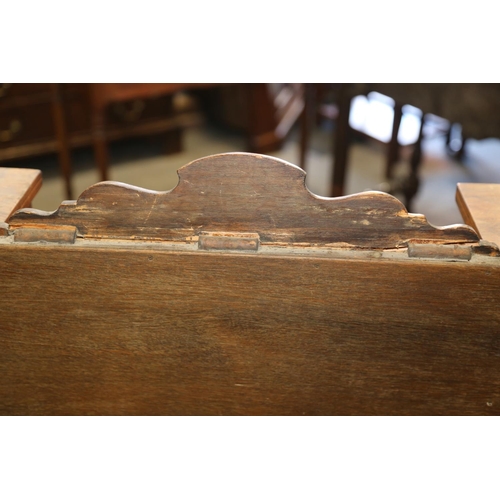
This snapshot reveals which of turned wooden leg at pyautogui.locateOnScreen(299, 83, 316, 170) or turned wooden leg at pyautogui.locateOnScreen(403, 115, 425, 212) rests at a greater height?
turned wooden leg at pyautogui.locateOnScreen(299, 83, 316, 170)

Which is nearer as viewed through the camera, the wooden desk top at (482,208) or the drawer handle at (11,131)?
the wooden desk top at (482,208)

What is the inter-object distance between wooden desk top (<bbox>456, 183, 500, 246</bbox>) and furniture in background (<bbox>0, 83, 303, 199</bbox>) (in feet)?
5.75

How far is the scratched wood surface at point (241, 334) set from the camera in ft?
3.53

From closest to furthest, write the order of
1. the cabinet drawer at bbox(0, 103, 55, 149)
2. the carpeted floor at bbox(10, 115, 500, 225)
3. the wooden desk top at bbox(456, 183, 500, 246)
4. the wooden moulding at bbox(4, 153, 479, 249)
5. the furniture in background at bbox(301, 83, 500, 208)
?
the wooden moulding at bbox(4, 153, 479, 249) < the wooden desk top at bbox(456, 183, 500, 246) < the furniture in background at bbox(301, 83, 500, 208) < the cabinet drawer at bbox(0, 103, 55, 149) < the carpeted floor at bbox(10, 115, 500, 225)

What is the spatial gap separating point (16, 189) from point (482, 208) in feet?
2.73

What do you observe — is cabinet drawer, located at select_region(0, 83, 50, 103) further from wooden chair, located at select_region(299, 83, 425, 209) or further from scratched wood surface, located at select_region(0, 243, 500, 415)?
scratched wood surface, located at select_region(0, 243, 500, 415)

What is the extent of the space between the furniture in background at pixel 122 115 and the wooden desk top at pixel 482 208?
5.75 ft

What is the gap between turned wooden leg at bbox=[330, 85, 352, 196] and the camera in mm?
2869

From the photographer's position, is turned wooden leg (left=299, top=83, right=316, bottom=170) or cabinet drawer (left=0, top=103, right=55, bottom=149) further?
cabinet drawer (left=0, top=103, right=55, bottom=149)

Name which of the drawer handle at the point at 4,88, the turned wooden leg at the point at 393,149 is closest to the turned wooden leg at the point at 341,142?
the turned wooden leg at the point at 393,149

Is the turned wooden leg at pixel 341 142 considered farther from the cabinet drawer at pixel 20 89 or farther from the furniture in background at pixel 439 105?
the cabinet drawer at pixel 20 89

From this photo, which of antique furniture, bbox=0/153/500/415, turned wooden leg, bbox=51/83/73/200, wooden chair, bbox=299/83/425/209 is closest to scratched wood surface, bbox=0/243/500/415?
antique furniture, bbox=0/153/500/415

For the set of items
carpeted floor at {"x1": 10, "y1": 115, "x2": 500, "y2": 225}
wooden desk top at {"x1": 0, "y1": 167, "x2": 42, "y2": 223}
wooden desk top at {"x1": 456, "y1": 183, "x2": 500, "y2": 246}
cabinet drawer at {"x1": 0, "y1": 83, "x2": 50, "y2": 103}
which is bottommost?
carpeted floor at {"x1": 10, "y1": 115, "x2": 500, "y2": 225}

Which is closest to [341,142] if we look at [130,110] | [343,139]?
[343,139]
